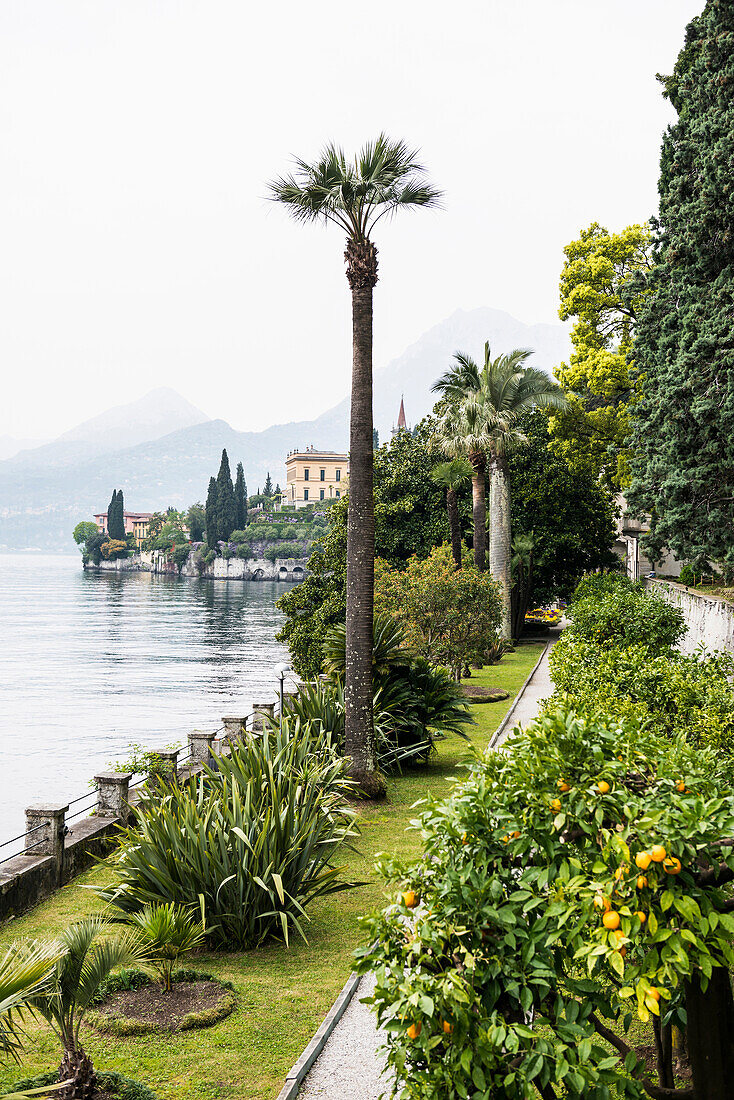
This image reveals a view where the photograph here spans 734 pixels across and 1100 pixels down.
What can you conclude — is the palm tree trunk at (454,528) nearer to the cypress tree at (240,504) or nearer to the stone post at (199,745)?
the stone post at (199,745)

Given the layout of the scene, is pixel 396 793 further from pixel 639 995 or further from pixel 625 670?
pixel 639 995

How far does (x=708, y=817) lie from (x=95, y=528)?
189m

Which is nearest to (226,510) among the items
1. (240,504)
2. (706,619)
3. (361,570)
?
(240,504)

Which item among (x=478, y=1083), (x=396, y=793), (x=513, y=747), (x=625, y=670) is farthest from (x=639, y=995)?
(x=396, y=793)

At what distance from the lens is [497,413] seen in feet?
102

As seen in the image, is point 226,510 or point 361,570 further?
point 226,510

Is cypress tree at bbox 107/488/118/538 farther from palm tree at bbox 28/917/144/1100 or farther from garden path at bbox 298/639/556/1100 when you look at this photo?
palm tree at bbox 28/917/144/1100

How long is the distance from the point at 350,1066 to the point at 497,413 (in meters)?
27.4

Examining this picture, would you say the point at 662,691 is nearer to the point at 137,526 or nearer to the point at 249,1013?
the point at 249,1013

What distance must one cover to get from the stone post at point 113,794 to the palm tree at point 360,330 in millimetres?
3000

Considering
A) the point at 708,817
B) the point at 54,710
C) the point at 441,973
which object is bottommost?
the point at 54,710

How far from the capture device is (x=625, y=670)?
31.0 ft

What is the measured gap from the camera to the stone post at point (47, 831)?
9.11 m

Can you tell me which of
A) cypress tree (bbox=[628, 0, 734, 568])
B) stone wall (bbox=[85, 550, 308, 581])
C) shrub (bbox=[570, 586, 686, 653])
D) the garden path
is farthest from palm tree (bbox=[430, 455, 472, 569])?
stone wall (bbox=[85, 550, 308, 581])
